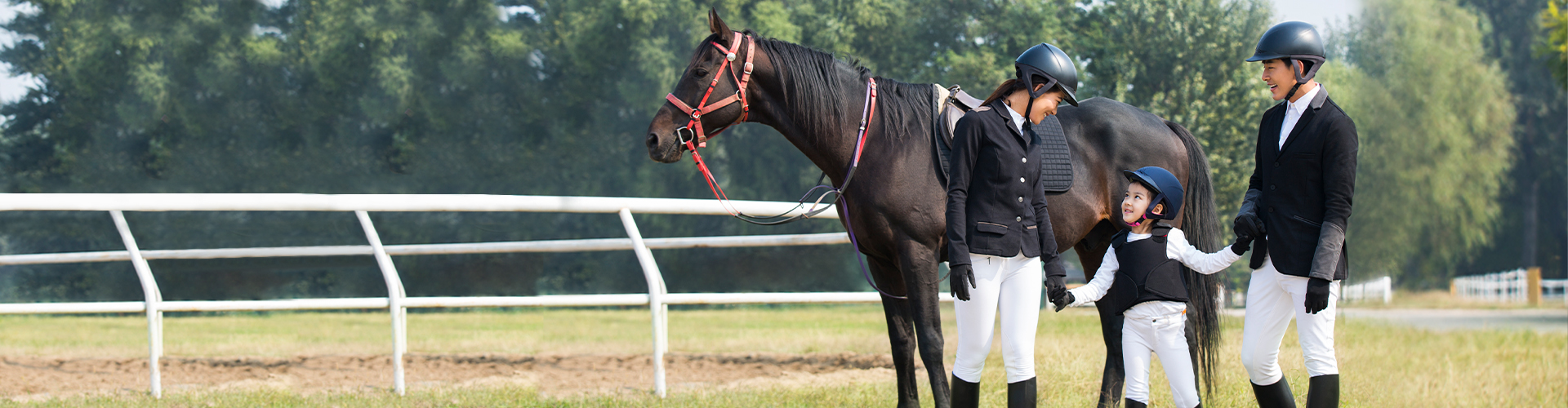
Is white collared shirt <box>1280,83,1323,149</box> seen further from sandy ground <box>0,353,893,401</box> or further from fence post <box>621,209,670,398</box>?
sandy ground <box>0,353,893,401</box>

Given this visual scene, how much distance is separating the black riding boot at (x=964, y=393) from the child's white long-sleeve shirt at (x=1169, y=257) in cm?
43

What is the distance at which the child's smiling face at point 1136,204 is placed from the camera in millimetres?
3127

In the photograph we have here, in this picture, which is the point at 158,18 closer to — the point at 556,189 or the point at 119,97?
the point at 119,97

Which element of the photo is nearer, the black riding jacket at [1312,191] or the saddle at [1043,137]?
the black riding jacket at [1312,191]

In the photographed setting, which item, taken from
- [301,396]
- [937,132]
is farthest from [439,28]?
[937,132]

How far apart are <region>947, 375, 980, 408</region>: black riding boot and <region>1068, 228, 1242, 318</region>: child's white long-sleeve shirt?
0.43 m

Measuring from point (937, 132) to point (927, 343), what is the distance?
0.84 metres

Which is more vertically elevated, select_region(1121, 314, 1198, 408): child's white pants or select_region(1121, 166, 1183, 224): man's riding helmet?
select_region(1121, 166, 1183, 224): man's riding helmet

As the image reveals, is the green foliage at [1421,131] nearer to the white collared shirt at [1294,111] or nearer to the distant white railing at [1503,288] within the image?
the distant white railing at [1503,288]

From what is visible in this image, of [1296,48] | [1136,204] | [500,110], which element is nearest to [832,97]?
[1136,204]

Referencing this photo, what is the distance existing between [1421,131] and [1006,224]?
28.2 metres

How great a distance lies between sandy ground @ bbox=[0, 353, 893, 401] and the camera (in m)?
5.12

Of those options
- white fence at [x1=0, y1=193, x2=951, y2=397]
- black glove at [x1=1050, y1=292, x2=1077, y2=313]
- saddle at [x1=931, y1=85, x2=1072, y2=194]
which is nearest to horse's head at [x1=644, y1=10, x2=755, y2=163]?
white fence at [x1=0, y1=193, x2=951, y2=397]

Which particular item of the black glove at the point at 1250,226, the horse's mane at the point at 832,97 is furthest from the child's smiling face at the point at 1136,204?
the horse's mane at the point at 832,97
